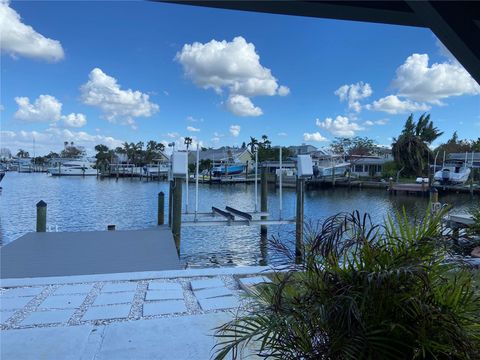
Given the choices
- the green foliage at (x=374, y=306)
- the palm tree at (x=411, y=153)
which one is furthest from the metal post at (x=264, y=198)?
the palm tree at (x=411, y=153)

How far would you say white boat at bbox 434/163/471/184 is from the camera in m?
32.6

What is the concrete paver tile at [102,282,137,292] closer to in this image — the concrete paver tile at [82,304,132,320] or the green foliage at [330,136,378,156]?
the concrete paver tile at [82,304,132,320]

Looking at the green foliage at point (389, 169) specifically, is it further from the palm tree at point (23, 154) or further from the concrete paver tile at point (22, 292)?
the palm tree at point (23, 154)

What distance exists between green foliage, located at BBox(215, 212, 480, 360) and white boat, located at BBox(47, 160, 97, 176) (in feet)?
230

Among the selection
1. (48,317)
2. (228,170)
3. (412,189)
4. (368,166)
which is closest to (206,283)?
(48,317)

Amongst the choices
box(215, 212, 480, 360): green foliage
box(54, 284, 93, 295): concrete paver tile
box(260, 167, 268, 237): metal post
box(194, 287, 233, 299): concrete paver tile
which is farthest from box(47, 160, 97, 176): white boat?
box(215, 212, 480, 360): green foliage

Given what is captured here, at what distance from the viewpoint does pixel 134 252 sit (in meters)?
7.07

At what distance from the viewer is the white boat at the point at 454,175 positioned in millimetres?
32625

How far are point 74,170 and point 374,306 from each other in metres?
71.3

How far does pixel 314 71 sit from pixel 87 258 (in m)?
15.9

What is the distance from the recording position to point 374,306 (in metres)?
1.49

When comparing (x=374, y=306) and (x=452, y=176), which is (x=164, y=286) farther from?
(x=452, y=176)

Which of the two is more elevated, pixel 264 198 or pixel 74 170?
pixel 74 170

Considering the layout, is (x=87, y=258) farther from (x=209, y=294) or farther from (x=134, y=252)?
(x=209, y=294)
